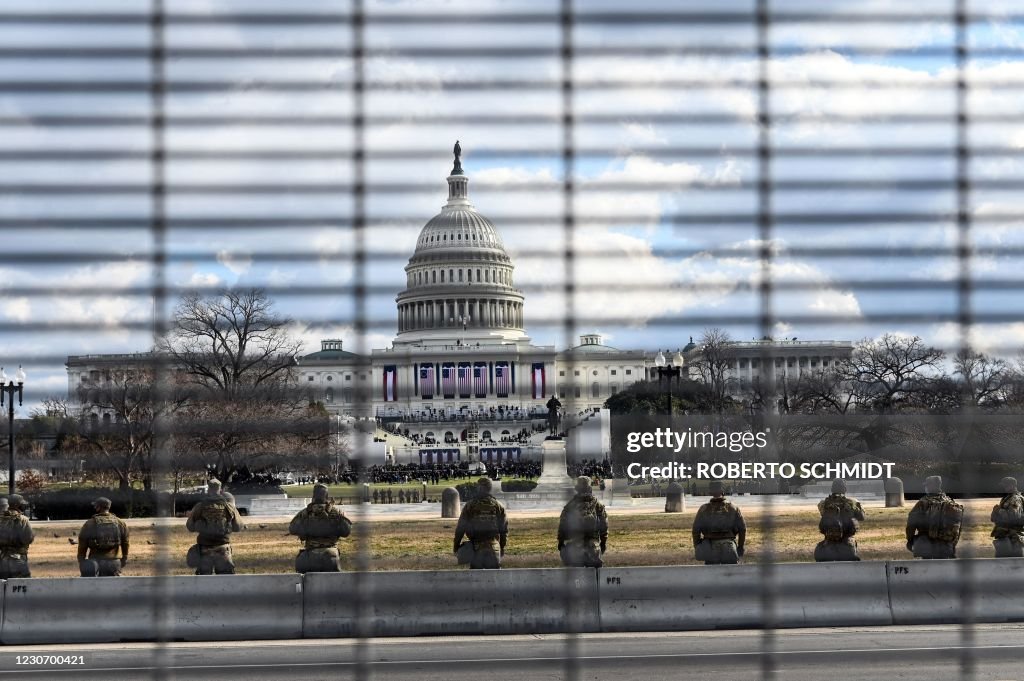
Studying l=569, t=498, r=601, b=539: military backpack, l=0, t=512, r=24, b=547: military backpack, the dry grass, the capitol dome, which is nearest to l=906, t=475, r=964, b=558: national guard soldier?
the dry grass

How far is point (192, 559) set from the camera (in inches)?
586

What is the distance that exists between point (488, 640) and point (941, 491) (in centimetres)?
577

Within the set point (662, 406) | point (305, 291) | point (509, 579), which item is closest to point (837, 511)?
point (509, 579)

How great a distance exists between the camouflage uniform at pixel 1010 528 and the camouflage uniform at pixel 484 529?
5.39 m

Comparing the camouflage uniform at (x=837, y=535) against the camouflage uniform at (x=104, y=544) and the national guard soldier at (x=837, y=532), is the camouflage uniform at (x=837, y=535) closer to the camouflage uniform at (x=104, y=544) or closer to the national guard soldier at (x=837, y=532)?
the national guard soldier at (x=837, y=532)

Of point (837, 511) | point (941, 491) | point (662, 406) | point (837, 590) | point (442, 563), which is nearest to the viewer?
point (837, 590)

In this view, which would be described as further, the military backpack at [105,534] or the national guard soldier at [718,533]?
the national guard soldier at [718,533]

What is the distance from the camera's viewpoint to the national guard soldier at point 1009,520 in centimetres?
1227

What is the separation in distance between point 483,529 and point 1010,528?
5677 mm

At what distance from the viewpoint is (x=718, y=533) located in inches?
569

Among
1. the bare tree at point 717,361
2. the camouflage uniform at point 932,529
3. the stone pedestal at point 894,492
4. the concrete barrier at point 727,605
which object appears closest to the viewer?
the bare tree at point 717,361

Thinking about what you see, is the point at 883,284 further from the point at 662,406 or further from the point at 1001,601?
the point at 662,406

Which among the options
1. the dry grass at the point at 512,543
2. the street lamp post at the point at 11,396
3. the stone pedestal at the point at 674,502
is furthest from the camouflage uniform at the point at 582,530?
the stone pedestal at the point at 674,502

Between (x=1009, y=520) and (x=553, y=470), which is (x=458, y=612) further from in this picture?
(x=553, y=470)
